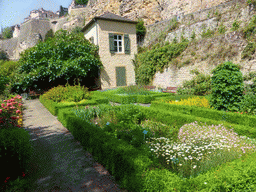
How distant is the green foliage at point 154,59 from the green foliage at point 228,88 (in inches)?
287

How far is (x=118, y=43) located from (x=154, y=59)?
4.16m

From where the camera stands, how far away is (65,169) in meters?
3.29

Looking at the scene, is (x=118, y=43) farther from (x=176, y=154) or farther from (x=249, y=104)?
(x=176, y=154)

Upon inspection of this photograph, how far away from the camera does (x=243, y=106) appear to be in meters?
5.16

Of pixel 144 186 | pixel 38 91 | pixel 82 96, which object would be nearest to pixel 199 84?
pixel 82 96

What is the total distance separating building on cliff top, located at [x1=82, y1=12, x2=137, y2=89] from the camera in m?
15.3

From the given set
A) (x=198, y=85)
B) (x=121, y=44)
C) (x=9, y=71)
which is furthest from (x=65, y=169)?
(x=9, y=71)

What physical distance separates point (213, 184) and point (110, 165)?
173 centimetres

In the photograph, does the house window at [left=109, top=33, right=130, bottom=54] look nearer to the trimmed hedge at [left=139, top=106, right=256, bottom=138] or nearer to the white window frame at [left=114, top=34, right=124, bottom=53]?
the white window frame at [left=114, top=34, right=124, bottom=53]

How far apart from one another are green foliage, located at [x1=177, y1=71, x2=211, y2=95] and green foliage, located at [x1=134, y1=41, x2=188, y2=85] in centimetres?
258

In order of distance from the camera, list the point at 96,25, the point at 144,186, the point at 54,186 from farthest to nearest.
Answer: the point at 96,25 → the point at 54,186 → the point at 144,186

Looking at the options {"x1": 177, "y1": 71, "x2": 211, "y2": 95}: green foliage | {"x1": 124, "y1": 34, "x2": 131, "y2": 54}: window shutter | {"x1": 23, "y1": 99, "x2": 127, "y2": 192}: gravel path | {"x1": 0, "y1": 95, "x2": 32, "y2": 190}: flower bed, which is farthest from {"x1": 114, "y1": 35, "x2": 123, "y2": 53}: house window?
{"x1": 0, "y1": 95, "x2": 32, "y2": 190}: flower bed

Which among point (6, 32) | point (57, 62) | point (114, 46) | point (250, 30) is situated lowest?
point (57, 62)

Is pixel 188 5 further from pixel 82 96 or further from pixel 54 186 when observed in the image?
pixel 54 186
